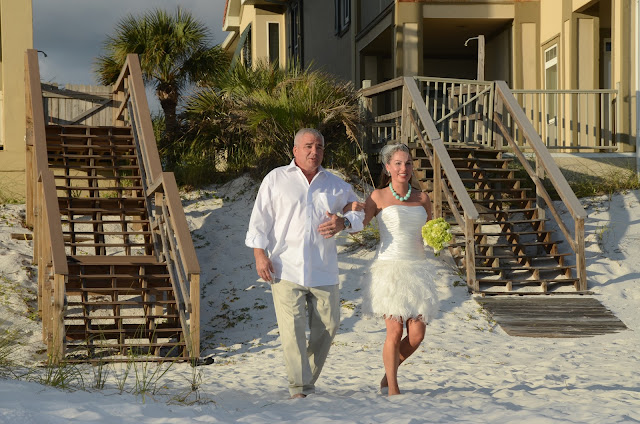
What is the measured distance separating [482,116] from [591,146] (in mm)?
1866

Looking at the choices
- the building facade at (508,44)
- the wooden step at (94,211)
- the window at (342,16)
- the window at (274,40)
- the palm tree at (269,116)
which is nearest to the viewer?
the wooden step at (94,211)

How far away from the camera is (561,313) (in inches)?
384

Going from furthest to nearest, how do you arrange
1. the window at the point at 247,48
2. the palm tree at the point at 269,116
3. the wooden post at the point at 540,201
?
the window at the point at 247,48 < the palm tree at the point at 269,116 < the wooden post at the point at 540,201

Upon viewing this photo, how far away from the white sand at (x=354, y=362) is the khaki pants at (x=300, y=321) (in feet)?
0.52

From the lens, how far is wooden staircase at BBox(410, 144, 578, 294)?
Result: 1080 centimetres

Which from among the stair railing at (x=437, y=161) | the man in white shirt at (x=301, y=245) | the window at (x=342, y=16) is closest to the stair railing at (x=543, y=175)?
the stair railing at (x=437, y=161)

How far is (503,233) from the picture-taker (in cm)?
1145

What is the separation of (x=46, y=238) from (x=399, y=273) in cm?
467

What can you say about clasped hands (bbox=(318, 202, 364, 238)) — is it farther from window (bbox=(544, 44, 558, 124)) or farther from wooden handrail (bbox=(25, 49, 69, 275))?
window (bbox=(544, 44, 558, 124))

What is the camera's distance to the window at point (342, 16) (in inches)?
785

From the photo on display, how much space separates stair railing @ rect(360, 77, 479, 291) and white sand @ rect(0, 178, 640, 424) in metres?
0.52

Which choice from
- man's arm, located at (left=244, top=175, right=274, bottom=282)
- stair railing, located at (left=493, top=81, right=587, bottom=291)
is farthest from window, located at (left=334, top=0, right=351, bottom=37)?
man's arm, located at (left=244, top=175, right=274, bottom=282)

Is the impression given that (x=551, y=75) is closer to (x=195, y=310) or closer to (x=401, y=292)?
(x=195, y=310)

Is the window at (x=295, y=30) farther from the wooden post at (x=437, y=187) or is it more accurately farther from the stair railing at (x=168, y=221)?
the wooden post at (x=437, y=187)
